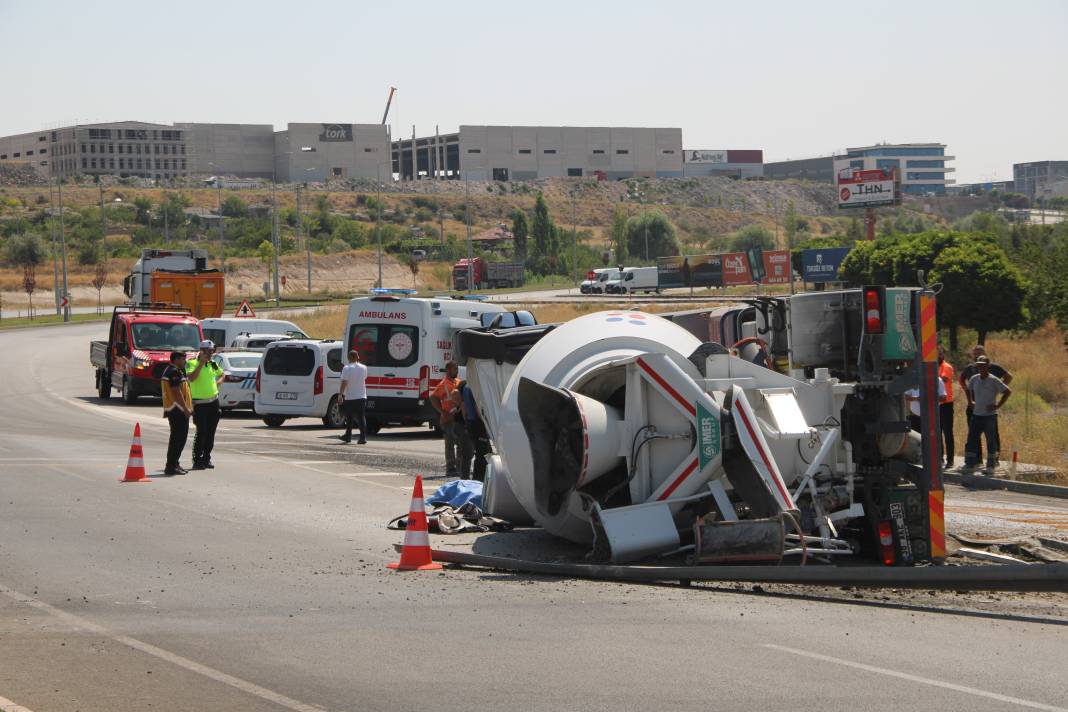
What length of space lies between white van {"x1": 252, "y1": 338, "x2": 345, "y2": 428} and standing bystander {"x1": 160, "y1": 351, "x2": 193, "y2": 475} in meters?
7.98

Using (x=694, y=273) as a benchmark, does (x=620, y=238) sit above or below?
above

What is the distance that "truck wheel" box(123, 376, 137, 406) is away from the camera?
31686 mm

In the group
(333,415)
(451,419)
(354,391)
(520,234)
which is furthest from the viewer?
(520,234)

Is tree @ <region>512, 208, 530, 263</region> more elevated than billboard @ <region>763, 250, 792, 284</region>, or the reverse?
tree @ <region>512, 208, 530, 263</region>

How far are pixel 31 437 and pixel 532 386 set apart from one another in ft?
50.9

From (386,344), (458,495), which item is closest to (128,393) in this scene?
(386,344)

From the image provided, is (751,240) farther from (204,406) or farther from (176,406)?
(176,406)

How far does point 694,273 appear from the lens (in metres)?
92.6

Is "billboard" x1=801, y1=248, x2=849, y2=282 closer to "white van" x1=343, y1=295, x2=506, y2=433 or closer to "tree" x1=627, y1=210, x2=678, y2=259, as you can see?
"white van" x1=343, y1=295, x2=506, y2=433

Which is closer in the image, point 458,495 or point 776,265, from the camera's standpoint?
point 458,495

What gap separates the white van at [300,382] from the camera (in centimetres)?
2577

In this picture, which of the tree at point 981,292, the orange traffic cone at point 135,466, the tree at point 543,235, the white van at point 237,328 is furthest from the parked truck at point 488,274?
the orange traffic cone at point 135,466

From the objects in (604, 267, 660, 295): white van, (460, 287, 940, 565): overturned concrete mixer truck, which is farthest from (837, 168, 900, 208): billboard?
(460, 287, 940, 565): overturned concrete mixer truck

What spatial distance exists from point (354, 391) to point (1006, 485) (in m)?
10.8
